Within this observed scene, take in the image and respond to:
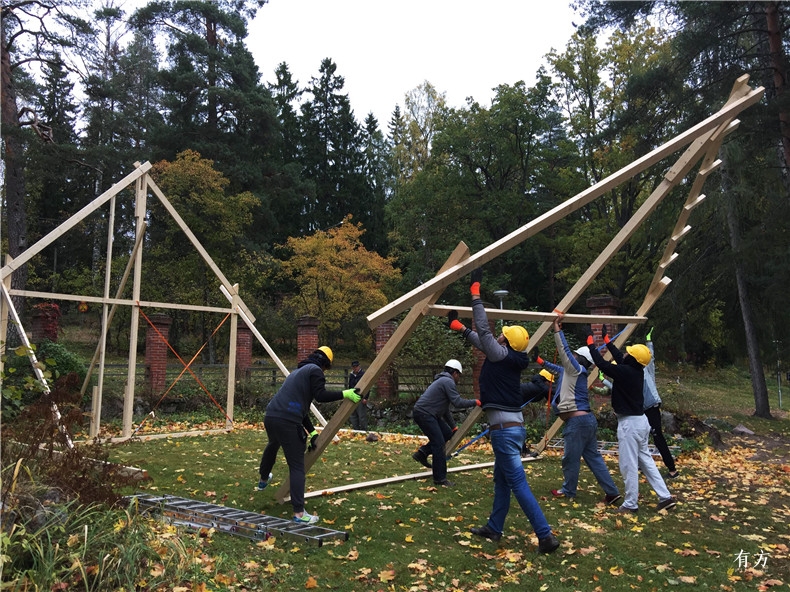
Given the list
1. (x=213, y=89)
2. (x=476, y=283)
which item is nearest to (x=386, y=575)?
(x=476, y=283)

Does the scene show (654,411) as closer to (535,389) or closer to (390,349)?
(535,389)

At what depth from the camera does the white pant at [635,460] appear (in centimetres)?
715

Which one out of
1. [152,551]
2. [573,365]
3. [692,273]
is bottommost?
[152,551]

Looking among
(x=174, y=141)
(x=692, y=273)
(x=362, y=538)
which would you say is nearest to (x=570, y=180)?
(x=692, y=273)

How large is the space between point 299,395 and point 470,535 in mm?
2174

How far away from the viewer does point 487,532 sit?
19.6 feet

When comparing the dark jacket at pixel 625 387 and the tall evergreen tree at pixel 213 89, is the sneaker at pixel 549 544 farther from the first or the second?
the tall evergreen tree at pixel 213 89

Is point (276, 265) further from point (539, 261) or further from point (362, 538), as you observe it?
point (362, 538)

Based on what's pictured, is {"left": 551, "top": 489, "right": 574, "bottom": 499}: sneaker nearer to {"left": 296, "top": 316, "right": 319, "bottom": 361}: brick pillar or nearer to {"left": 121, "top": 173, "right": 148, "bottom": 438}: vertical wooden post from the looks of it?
{"left": 121, "top": 173, "right": 148, "bottom": 438}: vertical wooden post

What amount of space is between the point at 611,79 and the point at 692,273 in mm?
15581

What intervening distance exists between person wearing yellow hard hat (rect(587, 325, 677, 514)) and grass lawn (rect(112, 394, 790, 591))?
24cm

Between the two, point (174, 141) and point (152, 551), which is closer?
point (152, 551)

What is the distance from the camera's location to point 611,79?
102 ft

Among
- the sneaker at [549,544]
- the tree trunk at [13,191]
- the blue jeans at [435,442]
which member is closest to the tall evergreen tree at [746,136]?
the blue jeans at [435,442]
